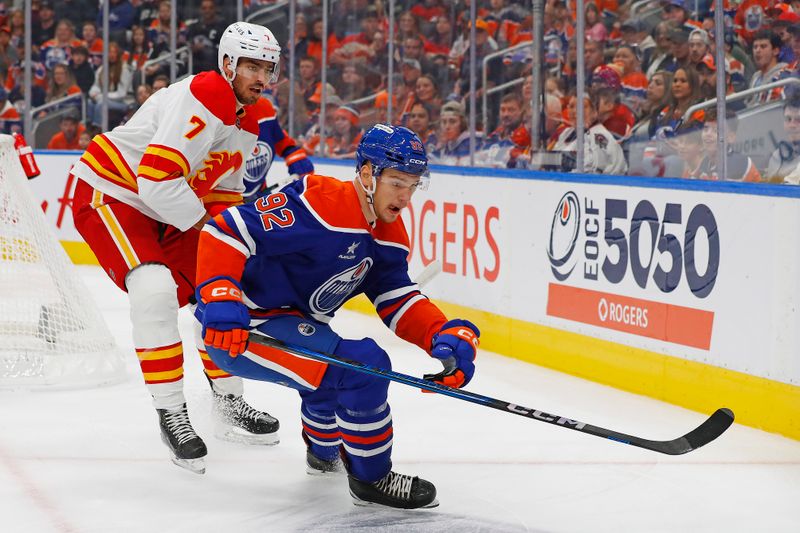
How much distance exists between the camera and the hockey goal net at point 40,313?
402cm

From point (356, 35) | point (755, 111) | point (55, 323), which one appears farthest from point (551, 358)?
point (356, 35)

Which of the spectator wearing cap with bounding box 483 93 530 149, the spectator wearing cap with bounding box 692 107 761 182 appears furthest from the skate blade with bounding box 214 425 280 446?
the spectator wearing cap with bounding box 483 93 530 149

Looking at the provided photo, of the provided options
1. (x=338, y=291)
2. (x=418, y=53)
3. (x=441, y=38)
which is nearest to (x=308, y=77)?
(x=418, y=53)

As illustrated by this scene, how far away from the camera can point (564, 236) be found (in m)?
4.43

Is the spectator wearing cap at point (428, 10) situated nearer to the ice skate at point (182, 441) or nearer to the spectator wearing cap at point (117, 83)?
the spectator wearing cap at point (117, 83)

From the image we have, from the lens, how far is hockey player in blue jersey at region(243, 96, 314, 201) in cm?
548

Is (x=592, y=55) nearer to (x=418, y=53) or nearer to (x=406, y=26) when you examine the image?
(x=418, y=53)

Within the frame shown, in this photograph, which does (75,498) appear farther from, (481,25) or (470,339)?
(481,25)

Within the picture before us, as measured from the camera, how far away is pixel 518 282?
4.72m

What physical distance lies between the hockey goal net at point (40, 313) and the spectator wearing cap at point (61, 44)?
11.7 ft

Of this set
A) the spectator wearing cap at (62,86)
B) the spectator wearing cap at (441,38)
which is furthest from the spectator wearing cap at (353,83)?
the spectator wearing cap at (62,86)

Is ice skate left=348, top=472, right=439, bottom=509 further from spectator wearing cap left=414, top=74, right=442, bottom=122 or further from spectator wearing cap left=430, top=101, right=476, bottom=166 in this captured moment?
spectator wearing cap left=414, top=74, right=442, bottom=122

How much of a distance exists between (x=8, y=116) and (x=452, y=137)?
11.3 feet

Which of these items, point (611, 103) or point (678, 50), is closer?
point (678, 50)
